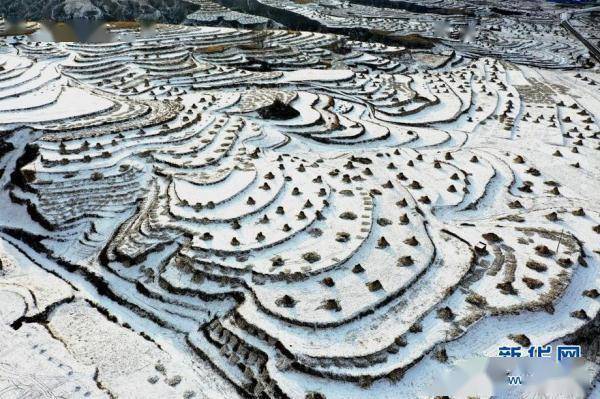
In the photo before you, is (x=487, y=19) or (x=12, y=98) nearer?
(x=12, y=98)

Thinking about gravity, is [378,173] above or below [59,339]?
above

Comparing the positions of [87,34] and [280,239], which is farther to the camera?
[87,34]

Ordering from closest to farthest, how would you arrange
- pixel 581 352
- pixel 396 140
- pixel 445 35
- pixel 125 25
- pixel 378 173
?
1. pixel 581 352
2. pixel 378 173
3. pixel 396 140
4. pixel 125 25
5. pixel 445 35

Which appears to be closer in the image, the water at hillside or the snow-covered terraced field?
the snow-covered terraced field

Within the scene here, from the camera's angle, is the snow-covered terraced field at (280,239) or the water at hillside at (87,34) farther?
the water at hillside at (87,34)

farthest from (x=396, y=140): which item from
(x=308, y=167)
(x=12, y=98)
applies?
(x=12, y=98)

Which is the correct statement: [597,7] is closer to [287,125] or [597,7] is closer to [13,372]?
[287,125]

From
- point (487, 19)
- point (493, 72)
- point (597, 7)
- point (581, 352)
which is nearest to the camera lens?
point (581, 352)

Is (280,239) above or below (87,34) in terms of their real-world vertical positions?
above
